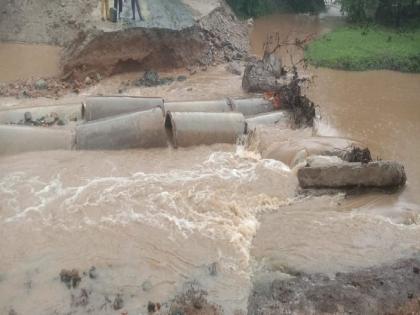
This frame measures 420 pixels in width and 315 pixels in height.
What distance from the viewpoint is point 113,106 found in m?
12.8

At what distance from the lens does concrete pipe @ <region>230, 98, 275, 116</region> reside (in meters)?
13.5

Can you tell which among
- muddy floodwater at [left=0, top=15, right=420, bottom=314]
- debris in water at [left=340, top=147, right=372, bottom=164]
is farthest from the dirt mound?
debris in water at [left=340, top=147, right=372, bottom=164]

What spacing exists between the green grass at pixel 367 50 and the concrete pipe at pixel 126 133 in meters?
8.31

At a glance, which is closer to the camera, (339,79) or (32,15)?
(339,79)

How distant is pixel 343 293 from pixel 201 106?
6618mm

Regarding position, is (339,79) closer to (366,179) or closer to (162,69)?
(162,69)

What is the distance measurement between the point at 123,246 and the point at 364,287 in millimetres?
3900

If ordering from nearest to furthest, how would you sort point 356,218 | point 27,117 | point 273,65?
point 356,218 → point 27,117 → point 273,65

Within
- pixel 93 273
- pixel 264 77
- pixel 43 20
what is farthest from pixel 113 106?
pixel 43 20

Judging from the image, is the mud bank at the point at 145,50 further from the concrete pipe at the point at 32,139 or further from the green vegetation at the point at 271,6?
the green vegetation at the point at 271,6

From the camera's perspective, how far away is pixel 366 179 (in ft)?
34.4

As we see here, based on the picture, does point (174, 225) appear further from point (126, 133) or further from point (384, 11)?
point (384, 11)

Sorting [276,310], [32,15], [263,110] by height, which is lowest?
[276,310]

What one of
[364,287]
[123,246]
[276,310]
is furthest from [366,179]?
[123,246]
